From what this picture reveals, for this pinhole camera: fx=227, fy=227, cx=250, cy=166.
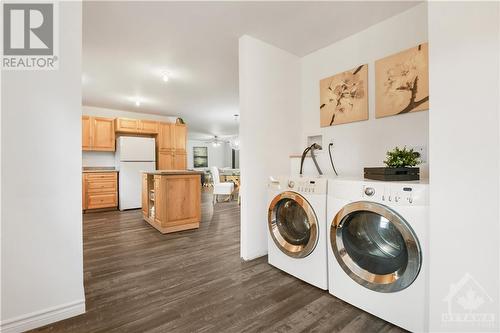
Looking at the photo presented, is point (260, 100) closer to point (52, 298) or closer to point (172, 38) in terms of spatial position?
point (172, 38)

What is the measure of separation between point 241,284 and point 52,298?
4.16ft

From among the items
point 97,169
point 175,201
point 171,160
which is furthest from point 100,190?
point 175,201

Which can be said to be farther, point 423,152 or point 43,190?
point 423,152

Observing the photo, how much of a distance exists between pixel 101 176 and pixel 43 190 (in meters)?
4.06

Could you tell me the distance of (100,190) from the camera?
4.90m

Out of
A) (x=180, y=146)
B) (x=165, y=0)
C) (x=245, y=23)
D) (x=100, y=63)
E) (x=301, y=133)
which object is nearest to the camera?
(x=165, y=0)

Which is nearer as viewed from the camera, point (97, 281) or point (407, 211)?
point (407, 211)

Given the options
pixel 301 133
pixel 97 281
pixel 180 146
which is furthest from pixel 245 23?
pixel 180 146

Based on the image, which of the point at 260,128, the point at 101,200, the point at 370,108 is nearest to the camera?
the point at 370,108

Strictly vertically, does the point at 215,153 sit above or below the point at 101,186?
above

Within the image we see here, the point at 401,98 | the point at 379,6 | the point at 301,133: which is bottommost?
the point at 301,133

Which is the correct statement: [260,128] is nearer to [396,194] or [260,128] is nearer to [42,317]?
[396,194]

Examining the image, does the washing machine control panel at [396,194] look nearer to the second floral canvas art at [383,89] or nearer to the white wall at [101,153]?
the second floral canvas art at [383,89]

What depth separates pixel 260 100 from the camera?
2.49 meters
